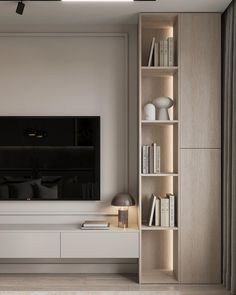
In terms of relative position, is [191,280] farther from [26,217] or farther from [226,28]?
[226,28]

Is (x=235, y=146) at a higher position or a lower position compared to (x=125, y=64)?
lower

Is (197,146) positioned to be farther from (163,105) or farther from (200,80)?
(200,80)

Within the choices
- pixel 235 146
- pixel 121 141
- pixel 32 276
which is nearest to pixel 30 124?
pixel 121 141

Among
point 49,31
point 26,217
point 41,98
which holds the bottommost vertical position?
point 26,217

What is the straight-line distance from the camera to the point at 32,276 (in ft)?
13.8

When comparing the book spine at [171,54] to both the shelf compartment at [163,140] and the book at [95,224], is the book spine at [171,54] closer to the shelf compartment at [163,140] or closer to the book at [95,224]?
the shelf compartment at [163,140]

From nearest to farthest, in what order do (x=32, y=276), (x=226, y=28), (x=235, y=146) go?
(x=235, y=146) → (x=226, y=28) → (x=32, y=276)

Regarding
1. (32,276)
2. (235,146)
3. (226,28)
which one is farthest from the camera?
(32,276)

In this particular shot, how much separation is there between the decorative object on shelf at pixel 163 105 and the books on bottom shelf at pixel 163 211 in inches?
27.9

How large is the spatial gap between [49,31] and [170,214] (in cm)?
209

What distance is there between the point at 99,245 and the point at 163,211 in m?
0.64

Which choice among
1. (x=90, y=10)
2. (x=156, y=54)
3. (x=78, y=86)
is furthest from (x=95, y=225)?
(x=90, y=10)

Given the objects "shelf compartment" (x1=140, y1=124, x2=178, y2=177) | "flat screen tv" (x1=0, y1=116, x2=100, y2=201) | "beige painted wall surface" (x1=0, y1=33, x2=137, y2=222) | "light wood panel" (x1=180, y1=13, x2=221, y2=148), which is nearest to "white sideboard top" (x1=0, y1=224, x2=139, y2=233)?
"beige painted wall surface" (x1=0, y1=33, x2=137, y2=222)

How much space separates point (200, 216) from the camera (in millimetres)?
3924
